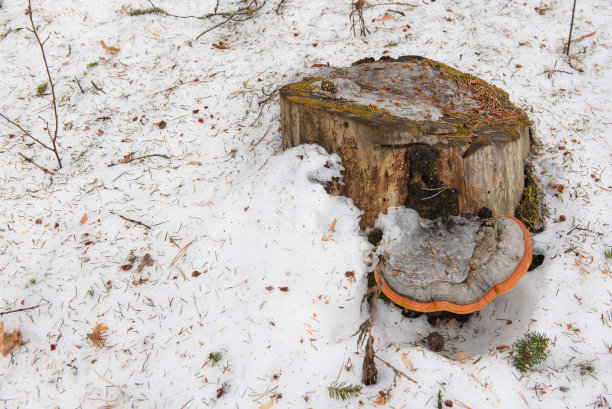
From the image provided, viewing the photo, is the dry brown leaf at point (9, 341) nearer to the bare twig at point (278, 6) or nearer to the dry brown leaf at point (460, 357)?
the dry brown leaf at point (460, 357)

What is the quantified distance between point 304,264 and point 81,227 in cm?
269

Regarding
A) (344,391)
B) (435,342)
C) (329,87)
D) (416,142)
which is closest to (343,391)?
(344,391)

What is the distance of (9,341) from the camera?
10.8ft

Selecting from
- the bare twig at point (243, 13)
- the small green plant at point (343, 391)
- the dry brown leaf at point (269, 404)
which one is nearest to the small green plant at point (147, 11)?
the bare twig at point (243, 13)

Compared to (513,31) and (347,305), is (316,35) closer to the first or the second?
(513,31)

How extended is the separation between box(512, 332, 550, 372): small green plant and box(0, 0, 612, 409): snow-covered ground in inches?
3.4

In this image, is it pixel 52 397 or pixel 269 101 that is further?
pixel 269 101

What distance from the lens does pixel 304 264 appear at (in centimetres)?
345

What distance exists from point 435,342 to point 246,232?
2124 mm

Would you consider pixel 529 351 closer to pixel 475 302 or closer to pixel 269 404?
pixel 475 302

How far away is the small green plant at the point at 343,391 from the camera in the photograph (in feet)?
9.02

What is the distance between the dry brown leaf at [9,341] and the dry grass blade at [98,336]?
696 mm

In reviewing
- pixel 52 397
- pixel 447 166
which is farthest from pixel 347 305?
pixel 52 397

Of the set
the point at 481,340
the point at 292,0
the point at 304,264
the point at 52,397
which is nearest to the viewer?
the point at 52,397
